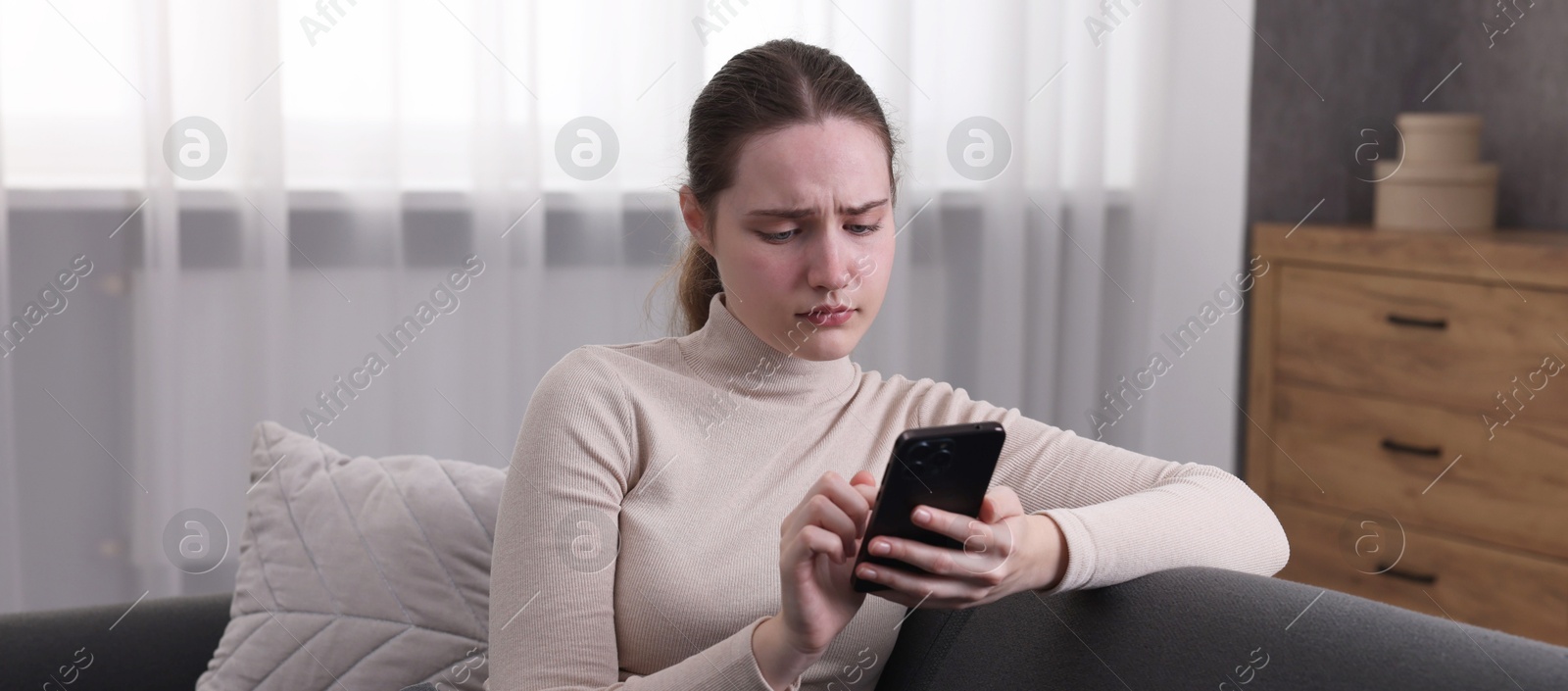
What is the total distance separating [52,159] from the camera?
2021 millimetres

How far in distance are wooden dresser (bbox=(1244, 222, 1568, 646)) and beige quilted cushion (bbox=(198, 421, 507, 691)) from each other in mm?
1798

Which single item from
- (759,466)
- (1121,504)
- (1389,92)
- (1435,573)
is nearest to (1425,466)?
(1435,573)

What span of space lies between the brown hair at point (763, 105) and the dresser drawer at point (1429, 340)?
151 centimetres

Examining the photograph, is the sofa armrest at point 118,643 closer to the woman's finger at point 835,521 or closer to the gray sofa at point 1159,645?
the gray sofa at point 1159,645

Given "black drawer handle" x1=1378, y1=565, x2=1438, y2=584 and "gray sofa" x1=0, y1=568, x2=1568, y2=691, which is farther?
"black drawer handle" x1=1378, y1=565, x2=1438, y2=584

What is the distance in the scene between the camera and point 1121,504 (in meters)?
1.04

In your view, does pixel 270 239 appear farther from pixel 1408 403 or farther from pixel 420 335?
pixel 1408 403

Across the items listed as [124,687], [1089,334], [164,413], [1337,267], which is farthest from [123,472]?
[1337,267]

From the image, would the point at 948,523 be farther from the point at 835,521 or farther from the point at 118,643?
the point at 118,643

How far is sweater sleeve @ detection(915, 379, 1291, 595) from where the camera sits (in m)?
0.99

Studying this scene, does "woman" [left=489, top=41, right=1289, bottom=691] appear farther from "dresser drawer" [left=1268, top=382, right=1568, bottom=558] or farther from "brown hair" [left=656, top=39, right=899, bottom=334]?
"dresser drawer" [left=1268, top=382, right=1568, bottom=558]

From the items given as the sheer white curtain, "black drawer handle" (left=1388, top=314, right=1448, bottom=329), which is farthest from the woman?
"black drawer handle" (left=1388, top=314, right=1448, bottom=329)

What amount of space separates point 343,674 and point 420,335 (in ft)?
3.31

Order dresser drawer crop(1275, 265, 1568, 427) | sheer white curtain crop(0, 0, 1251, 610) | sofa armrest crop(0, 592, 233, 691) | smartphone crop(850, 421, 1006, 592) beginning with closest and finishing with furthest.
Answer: smartphone crop(850, 421, 1006, 592) → sofa armrest crop(0, 592, 233, 691) → sheer white curtain crop(0, 0, 1251, 610) → dresser drawer crop(1275, 265, 1568, 427)
